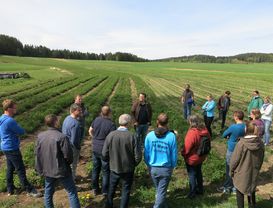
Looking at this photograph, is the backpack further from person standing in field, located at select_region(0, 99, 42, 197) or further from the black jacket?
person standing in field, located at select_region(0, 99, 42, 197)

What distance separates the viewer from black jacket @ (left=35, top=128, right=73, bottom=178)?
5863 mm

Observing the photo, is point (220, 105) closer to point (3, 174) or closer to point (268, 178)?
point (268, 178)

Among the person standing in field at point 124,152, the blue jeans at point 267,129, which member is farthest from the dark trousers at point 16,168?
the blue jeans at point 267,129

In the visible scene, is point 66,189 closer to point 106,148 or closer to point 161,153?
point 106,148

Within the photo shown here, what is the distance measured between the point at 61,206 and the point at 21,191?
55.8 inches

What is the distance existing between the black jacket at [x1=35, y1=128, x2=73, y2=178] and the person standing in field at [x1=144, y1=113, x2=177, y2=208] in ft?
5.27

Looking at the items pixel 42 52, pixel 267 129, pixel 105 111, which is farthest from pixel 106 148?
pixel 42 52

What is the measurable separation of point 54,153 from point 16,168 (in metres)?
2.08

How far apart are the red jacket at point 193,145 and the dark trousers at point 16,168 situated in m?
3.81

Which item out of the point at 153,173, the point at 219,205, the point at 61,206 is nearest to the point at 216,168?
the point at 219,205

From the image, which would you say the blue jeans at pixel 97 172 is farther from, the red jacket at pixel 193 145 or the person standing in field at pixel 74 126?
the red jacket at pixel 193 145

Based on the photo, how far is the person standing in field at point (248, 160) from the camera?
20.4ft

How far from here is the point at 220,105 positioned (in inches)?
603

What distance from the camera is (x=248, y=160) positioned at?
6.27 meters
